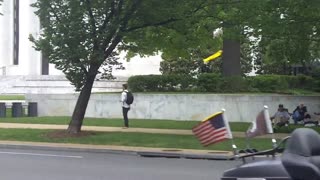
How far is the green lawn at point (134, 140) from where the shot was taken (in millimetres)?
17109

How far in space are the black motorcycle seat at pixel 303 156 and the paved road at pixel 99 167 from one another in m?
7.11

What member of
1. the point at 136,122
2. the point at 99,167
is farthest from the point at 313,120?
the point at 99,167

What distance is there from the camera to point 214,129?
4.95m

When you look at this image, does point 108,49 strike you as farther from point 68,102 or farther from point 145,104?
point 68,102

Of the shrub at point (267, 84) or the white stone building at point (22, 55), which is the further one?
the white stone building at point (22, 55)

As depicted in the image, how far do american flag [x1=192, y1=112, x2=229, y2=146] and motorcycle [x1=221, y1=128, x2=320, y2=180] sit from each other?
61cm

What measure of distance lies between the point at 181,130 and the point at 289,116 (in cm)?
460

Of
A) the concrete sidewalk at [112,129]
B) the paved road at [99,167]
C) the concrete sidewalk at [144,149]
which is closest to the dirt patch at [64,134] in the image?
the concrete sidewalk at [144,149]

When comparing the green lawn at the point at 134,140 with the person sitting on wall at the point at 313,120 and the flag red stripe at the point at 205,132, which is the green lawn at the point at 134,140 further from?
the flag red stripe at the point at 205,132

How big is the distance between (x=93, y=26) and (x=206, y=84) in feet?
37.8

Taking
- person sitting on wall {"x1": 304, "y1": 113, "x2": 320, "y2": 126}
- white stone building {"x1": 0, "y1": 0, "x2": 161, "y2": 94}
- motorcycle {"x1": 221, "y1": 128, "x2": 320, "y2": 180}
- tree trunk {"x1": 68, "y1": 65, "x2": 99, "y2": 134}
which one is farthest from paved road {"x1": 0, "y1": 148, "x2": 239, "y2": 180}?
white stone building {"x1": 0, "y1": 0, "x2": 161, "y2": 94}

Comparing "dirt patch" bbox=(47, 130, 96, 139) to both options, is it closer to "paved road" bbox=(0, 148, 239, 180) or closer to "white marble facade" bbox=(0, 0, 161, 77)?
"paved road" bbox=(0, 148, 239, 180)

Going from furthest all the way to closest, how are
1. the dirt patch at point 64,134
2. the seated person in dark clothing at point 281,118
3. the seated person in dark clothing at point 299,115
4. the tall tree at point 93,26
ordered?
the seated person in dark clothing at point 299,115 → the seated person in dark clothing at point 281,118 → the dirt patch at point 64,134 → the tall tree at point 93,26

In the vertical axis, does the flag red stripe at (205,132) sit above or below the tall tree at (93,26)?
below
